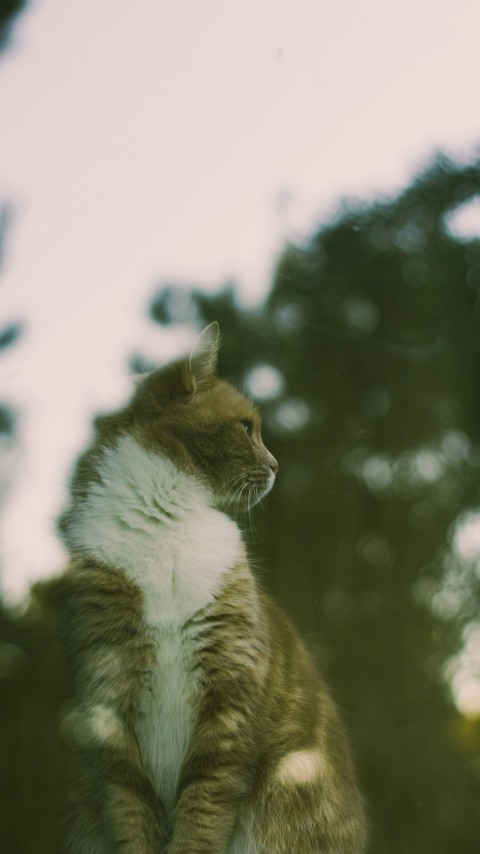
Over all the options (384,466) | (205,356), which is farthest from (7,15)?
(384,466)

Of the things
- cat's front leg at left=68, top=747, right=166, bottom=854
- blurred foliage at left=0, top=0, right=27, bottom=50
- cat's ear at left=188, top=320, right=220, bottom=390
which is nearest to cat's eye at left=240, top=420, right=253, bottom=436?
cat's ear at left=188, top=320, right=220, bottom=390

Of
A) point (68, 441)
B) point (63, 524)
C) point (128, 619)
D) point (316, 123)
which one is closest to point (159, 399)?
point (68, 441)

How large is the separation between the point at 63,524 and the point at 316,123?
0.95 metres

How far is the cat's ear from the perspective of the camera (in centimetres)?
140

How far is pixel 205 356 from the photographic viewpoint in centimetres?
142

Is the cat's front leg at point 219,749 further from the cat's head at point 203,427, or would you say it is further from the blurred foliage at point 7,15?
the blurred foliage at point 7,15

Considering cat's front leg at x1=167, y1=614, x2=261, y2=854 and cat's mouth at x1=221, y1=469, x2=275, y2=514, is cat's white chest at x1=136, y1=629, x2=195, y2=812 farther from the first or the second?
cat's mouth at x1=221, y1=469, x2=275, y2=514

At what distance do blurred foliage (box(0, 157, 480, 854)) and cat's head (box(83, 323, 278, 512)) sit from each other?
6 centimetres

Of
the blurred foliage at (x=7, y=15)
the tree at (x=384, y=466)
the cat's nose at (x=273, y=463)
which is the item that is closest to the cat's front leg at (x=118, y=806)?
the tree at (x=384, y=466)

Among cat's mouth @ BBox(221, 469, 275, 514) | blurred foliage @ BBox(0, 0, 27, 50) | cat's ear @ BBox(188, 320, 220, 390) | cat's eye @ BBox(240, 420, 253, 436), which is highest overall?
blurred foliage @ BBox(0, 0, 27, 50)

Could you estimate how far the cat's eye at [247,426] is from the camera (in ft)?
4.85

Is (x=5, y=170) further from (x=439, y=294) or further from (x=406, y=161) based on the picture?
(x=439, y=294)

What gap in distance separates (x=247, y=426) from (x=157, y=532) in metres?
0.29

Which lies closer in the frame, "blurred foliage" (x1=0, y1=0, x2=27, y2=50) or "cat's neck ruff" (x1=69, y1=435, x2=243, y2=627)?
"cat's neck ruff" (x1=69, y1=435, x2=243, y2=627)
